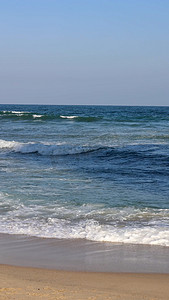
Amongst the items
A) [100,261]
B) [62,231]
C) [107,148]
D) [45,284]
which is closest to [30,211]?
[62,231]

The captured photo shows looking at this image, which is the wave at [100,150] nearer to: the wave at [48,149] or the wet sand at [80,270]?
the wave at [48,149]

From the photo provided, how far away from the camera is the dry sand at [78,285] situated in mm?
4078

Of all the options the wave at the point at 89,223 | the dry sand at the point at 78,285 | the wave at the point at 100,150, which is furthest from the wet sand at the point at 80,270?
the wave at the point at 100,150

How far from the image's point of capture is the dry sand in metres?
4.08

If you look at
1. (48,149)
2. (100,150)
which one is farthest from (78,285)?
(48,149)

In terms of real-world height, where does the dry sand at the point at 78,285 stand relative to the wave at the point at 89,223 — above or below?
above

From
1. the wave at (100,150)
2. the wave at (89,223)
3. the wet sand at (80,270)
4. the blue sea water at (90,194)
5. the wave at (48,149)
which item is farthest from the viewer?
the wave at (48,149)

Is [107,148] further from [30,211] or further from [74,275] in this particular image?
[74,275]

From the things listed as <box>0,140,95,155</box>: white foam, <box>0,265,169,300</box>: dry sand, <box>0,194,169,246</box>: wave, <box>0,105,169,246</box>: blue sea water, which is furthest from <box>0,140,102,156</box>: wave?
<box>0,265,169,300</box>: dry sand

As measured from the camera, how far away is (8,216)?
25.6 feet

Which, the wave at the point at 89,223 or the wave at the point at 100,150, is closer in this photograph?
the wave at the point at 89,223

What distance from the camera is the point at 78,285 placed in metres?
4.50

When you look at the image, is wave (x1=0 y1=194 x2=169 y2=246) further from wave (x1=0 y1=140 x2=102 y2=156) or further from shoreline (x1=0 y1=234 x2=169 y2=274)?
wave (x1=0 y1=140 x2=102 y2=156)

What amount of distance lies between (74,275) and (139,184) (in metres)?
6.15
